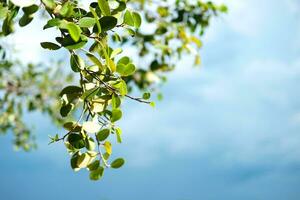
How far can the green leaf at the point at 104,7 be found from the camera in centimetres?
123

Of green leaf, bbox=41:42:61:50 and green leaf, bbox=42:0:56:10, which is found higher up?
green leaf, bbox=42:0:56:10

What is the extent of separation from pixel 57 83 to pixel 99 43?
5654mm

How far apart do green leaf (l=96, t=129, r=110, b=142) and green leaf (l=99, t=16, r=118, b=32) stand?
1.16 feet

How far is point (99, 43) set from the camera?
1306 mm

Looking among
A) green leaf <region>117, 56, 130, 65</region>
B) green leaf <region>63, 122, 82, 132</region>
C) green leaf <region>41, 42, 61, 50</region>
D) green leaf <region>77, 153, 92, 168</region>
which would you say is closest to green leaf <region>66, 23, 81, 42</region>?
green leaf <region>41, 42, 61, 50</region>

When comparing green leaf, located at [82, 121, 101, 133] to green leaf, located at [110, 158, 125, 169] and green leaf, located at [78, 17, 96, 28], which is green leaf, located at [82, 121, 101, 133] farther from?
green leaf, located at [78, 17, 96, 28]

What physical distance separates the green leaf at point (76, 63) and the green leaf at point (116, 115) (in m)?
0.19

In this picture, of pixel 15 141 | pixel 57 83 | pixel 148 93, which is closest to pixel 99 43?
pixel 148 93

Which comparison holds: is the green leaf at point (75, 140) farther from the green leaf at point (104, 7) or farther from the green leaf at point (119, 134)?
the green leaf at point (104, 7)

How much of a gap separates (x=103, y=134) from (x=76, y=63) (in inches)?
10.7

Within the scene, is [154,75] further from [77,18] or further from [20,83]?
[20,83]

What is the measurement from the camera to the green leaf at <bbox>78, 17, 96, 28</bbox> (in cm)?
119

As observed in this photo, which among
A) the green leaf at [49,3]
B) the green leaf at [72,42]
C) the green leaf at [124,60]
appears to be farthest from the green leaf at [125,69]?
the green leaf at [49,3]

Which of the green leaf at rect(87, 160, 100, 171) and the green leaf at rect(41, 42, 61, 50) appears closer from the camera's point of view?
the green leaf at rect(41, 42, 61, 50)
